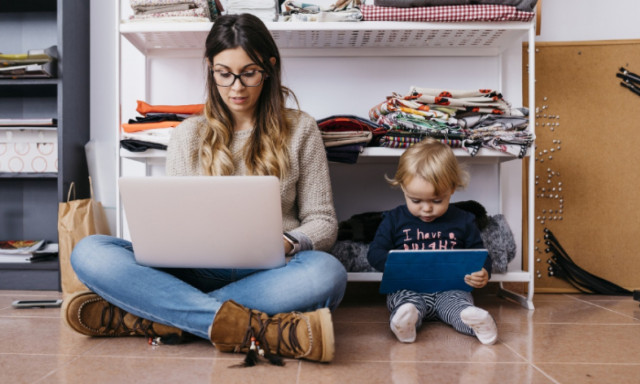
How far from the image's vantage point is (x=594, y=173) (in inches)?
76.5

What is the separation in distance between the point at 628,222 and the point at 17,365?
2.07 meters

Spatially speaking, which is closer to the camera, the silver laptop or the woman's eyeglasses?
the silver laptop

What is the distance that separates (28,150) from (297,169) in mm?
1308

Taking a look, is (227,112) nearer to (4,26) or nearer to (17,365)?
(17,365)

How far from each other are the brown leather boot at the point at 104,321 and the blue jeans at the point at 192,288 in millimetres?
36

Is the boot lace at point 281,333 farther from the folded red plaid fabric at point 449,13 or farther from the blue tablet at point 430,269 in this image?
the folded red plaid fabric at point 449,13

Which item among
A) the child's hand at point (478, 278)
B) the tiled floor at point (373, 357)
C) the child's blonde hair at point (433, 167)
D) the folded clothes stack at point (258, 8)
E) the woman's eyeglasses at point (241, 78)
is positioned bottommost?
the tiled floor at point (373, 357)

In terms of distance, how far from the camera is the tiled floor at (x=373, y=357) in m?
0.94

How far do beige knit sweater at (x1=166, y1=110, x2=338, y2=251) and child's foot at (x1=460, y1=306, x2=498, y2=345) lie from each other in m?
0.39

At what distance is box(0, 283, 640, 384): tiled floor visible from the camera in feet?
3.07

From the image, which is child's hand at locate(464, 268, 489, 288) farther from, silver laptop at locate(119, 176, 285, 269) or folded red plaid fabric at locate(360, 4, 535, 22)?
folded red plaid fabric at locate(360, 4, 535, 22)

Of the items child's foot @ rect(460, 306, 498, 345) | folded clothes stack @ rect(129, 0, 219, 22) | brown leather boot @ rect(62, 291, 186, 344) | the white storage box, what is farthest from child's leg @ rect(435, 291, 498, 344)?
the white storage box

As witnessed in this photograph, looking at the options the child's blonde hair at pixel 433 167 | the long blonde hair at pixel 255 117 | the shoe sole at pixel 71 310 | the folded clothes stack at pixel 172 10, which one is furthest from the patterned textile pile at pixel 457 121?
the shoe sole at pixel 71 310

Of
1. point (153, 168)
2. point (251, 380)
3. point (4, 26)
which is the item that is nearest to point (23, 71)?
point (4, 26)
